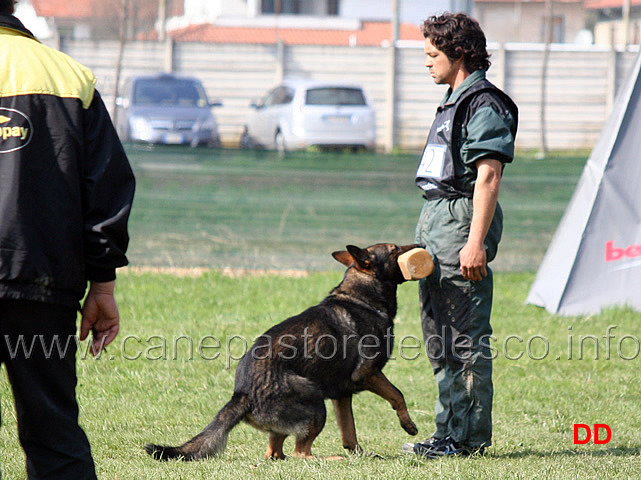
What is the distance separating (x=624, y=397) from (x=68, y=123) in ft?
13.2

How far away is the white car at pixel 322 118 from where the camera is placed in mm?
17422

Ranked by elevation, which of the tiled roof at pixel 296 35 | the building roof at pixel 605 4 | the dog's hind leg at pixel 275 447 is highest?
the building roof at pixel 605 4

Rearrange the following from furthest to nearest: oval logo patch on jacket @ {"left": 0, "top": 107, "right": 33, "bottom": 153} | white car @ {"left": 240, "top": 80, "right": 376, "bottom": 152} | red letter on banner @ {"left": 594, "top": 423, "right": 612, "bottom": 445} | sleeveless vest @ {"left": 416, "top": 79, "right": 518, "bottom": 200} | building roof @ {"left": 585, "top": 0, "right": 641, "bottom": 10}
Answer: building roof @ {"left": 585, "top": 0, "right": 641, "bottom": 10}
white car @ {"left": 240, "top": 80, "right": 376, "bottom": 152}
red letter on banner @ {"left": 594, "top": 423, "right": 612, "bottom": 445}
sleeveless vest @ {"left": 416, "top": 79, "right": 518, "bottom": 200}
oval logo patch on jacket @ {"left": 0, "top": 107, "right": 33, "bottom": 153}

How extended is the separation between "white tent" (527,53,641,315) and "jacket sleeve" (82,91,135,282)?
17.7 feet

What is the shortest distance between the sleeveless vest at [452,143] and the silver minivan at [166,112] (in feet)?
41.4

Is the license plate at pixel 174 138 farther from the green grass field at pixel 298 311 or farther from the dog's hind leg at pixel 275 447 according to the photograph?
the dog's hind leg at pixel 275 447

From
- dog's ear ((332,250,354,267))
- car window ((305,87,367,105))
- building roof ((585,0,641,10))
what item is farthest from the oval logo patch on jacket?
building roof ((585,0,641,10))

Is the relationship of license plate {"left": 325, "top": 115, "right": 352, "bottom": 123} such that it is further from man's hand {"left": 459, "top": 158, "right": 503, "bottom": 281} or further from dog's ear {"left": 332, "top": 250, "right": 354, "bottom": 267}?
man's hand {"left": 459, "top": 158, "right": 503, "bottom": 281}

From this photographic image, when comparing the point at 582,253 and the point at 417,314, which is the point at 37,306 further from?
the point at 582,253

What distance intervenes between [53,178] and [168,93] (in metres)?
15.5

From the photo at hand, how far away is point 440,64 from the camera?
12.4ft

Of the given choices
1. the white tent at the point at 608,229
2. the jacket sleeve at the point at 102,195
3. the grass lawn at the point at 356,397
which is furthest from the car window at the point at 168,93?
the jacket sleeve at the point at 102,195

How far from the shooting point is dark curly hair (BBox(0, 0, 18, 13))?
2.37m

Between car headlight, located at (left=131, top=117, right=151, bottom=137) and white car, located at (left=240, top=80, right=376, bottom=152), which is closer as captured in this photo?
car headlight, located at (left=131, top=117, right=151, bottom=137)
